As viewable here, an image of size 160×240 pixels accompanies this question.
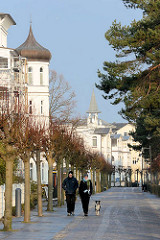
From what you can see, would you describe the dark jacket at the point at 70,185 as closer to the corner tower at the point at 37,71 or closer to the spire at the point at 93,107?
the corner tower at the point at 37,71

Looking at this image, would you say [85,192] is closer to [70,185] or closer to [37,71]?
[70,185]

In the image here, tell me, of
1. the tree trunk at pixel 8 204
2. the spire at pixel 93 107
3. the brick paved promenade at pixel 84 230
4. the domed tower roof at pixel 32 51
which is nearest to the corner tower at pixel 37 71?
the domed tower roof at pixel 32 51

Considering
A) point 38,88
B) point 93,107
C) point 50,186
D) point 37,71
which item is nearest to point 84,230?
point 50,186

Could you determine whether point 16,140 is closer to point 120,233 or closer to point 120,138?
point 120,233

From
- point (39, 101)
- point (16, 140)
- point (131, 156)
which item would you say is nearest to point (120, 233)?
point (16, 140)

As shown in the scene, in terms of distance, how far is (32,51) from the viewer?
65312 millimetres

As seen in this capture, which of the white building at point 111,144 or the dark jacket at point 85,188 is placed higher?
the white building at point 111,144

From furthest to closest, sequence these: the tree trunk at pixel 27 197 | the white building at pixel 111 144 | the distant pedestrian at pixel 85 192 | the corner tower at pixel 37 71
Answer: the white building at pixel 111 144
the corner tower at pixel 37 71
the distant pedestrian at pixel 85 192
the tree trunk at pixel 27 197

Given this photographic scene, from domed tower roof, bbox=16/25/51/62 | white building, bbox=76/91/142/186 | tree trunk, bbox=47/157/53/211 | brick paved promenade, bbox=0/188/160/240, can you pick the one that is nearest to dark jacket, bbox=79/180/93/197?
brick paved promenade, bbox=0/188/160/240

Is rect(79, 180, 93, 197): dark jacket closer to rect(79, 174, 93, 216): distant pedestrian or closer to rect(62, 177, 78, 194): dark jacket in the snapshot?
rect(79, 174, 93, 216): distant pedestrian

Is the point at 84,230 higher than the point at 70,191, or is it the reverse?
the point at 70,191

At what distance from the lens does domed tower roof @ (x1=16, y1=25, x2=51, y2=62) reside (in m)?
64.9

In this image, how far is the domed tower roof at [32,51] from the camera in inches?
2557

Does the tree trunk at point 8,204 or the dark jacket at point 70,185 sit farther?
the dark jacket at point 70,185
